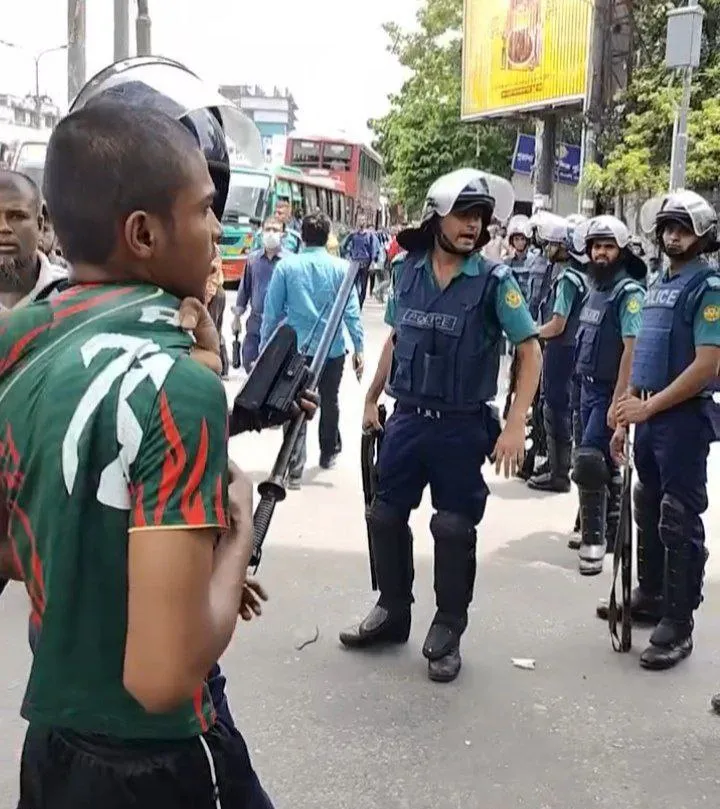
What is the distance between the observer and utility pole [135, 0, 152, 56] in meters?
12.7

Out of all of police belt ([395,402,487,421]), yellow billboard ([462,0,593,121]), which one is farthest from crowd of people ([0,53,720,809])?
yellow billboard ([462,0,593,121])

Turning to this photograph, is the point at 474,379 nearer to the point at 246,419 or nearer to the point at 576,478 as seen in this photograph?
the point at 576,478

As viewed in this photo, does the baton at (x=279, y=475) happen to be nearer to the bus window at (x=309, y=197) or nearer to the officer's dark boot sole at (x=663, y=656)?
the officer's dark boot sole at (x=663, y=656)

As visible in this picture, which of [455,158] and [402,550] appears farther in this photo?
[455,158]

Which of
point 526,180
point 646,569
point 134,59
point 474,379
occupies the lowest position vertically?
point 646,569

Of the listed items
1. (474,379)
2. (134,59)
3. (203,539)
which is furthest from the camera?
(474,379)

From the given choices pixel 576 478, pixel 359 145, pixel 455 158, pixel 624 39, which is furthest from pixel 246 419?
pixel 359 145

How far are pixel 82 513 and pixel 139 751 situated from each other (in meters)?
0.37

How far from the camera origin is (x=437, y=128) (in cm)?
2644

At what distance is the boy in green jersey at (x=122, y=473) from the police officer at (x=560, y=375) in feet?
15.7

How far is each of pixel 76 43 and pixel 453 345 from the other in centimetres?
1103

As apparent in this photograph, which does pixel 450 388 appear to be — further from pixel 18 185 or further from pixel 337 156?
pixel 337 156

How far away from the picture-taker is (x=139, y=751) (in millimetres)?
1318

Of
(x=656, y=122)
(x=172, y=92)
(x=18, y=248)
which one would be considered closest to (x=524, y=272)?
(x=656, y=122)
